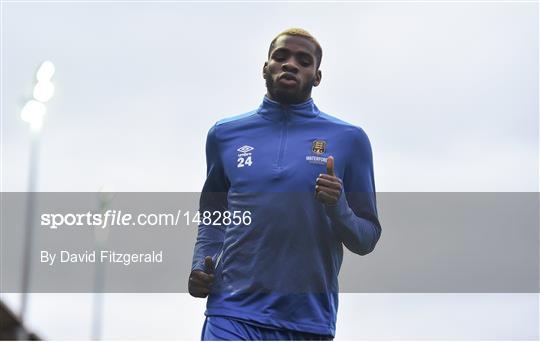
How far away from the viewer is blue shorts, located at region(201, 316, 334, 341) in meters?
6.74

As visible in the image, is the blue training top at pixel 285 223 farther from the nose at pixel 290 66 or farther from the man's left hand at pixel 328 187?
the nose at pixel 290 66

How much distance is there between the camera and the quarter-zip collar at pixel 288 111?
7.38m

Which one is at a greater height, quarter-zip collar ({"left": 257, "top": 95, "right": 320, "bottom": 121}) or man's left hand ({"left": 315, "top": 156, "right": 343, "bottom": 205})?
quarter-zip collar ({"left": 257, "top": 95, "right": 320, "bottom": 121})

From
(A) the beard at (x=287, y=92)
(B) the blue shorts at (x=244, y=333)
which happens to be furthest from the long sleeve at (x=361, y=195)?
(B) the blue shorts at (x=244, y=333)

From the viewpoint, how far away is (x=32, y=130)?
1326 centimetres

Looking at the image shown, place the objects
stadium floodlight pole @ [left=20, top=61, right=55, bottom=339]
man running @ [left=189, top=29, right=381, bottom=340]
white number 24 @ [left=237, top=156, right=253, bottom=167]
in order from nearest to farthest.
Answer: man running @ [left=189, top=29, right=381, bottom=340]
white number 24 @ [left=237, top=156, right=253, bottom=167]
stadium floodlight pole @ [left=20, top=61, right=55, bottom=339]

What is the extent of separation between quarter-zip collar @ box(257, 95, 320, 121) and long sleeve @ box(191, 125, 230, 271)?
39 cm

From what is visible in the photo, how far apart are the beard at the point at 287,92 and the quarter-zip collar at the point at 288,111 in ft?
0.10

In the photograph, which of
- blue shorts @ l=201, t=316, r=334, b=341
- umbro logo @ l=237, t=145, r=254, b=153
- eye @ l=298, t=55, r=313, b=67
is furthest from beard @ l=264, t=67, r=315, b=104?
blue shorts @ l=201, t=316, r=334, b=341

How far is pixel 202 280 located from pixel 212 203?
548 mm

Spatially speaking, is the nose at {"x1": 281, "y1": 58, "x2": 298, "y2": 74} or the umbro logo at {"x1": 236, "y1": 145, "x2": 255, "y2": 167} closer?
the umbro logo at {"x1": 236, "y1": 145, "x2": 255, "y2": 167}

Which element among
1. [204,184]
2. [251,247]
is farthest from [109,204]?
[251,247]

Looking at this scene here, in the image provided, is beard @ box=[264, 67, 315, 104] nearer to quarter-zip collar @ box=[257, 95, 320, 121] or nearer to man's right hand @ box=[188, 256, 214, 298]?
quarter-zip collar @ box=[257, 95, 320, 121]

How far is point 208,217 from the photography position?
23.8 ft
